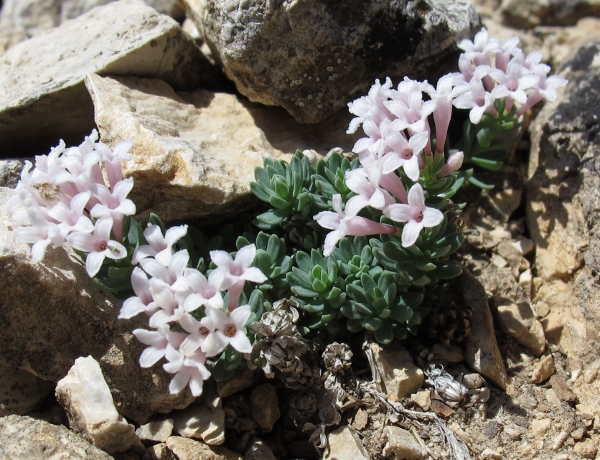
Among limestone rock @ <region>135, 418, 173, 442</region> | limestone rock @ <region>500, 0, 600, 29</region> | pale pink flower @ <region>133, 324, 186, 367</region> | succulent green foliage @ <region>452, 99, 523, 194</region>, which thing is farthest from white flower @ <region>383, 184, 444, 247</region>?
limestone rock @ <region>500, 0, 600, 29</region>

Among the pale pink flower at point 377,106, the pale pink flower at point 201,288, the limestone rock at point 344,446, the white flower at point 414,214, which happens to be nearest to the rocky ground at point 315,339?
the limestone rock at point 344,446

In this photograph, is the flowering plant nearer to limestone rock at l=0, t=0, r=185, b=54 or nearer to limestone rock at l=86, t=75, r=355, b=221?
limestone rock at l=86, t=75, r=355, b=221

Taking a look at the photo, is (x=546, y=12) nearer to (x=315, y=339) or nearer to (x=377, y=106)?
(x=377, y=106)

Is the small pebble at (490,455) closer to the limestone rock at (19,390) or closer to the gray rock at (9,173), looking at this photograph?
the limestone rock at (19,390)

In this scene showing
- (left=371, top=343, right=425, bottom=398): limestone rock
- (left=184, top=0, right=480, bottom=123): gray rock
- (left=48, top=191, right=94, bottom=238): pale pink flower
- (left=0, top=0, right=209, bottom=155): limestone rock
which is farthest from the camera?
(left=0, top=0, right=209, bottom=155): limestone rock

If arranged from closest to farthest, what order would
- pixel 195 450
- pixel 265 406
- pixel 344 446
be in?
pixel 195 450
pixel 344 446
pixel 265 406

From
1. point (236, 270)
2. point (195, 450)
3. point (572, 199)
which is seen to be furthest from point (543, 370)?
point (195, 450)

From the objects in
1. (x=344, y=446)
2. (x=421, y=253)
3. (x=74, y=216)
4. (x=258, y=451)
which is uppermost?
(x=74, y=216)

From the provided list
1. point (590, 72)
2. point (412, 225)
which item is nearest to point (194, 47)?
point (412, 225)
